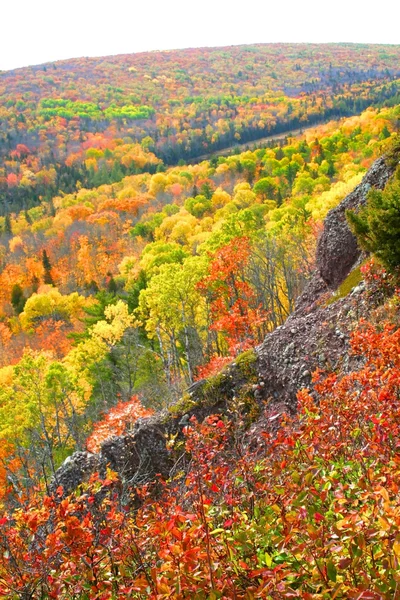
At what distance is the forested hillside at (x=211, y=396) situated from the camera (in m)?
3.12

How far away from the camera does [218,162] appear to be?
135 metres

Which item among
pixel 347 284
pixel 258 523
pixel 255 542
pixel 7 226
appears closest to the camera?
pixel 255 542

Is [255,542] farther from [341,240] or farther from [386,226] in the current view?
[341,240]

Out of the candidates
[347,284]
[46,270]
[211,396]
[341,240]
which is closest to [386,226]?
[347,284]

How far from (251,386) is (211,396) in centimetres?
125

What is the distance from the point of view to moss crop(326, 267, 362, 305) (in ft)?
45.5

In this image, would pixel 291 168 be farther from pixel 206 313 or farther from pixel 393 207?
pixel 393 207

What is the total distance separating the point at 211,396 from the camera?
1308cm

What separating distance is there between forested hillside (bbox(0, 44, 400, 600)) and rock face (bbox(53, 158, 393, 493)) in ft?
0.23

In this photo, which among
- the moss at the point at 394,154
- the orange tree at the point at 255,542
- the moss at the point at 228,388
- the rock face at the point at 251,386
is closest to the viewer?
the orange tree at the point at 255,542

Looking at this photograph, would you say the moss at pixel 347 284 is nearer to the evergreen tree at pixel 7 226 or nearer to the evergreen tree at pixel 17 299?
the evergreen tree at pixel 17 299

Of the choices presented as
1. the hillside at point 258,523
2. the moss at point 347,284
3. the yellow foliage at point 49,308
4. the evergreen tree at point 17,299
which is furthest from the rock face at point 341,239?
the evergreen tree at point 17,299

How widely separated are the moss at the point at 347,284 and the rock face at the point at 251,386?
1.08 metres

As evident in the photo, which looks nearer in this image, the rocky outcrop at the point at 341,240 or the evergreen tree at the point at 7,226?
the rocky outcrop at the point at 341,240
